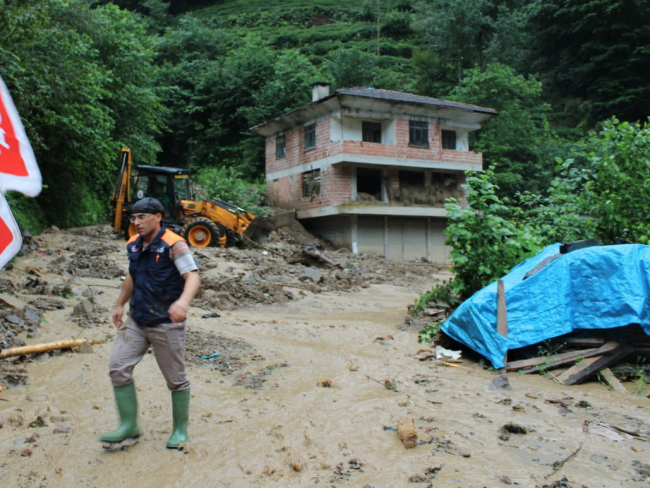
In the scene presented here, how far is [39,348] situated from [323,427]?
366 centimetres

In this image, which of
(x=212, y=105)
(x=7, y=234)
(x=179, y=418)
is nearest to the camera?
(x=7, y=234)

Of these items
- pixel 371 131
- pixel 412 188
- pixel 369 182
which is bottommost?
pixel 412 188

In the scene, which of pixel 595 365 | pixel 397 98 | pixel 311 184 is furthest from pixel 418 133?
pixel 595 365

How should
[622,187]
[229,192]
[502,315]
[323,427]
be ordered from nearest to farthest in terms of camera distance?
[323,427] → [502,315] → [622,187] → [229,192]

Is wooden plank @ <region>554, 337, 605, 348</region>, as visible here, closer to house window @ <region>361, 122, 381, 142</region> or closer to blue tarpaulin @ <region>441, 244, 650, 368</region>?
blue tarpaulin @ <region>441, 244, 650, 368</region>

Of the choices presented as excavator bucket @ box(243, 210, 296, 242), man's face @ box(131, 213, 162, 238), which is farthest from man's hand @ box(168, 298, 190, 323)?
excavator bucket @ box(243, 210, 296, 242)

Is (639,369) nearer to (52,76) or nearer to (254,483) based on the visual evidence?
(254,483)

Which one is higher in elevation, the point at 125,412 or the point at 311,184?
the point at 311,184

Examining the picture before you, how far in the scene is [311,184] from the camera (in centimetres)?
2656

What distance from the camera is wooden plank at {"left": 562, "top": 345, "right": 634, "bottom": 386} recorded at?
604cm

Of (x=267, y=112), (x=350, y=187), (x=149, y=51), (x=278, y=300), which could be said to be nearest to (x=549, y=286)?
(x=278, y=300)

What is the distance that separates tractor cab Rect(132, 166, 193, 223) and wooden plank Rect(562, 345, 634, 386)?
46.1 ft

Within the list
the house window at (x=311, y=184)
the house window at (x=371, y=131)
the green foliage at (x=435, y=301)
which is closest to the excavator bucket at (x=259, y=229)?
the house window at (x=311, y=184)

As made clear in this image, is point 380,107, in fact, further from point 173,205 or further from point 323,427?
point 323,427
